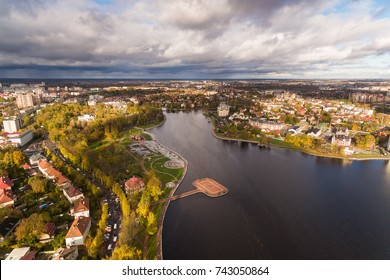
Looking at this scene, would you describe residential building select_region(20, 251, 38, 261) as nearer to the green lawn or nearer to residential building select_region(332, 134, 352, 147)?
the green lawn

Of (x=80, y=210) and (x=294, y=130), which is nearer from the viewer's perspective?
(x=80, y=210)

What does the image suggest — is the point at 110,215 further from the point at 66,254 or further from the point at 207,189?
the point at 207,189

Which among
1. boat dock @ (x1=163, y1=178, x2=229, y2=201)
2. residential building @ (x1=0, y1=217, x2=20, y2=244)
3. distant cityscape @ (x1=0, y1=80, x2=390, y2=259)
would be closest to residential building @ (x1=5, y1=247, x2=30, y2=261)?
distant cityscape @ (x1=0, y1=80, x2=390, y2=259)

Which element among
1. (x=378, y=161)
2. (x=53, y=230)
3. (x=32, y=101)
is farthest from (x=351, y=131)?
(x=32, y=101)

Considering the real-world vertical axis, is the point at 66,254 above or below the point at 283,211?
above

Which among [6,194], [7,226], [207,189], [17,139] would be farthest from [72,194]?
[17,139]

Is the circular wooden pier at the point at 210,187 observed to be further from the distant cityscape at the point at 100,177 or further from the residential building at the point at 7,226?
the residential building at the point at 7,226

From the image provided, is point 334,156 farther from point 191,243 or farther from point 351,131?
point 191,243
